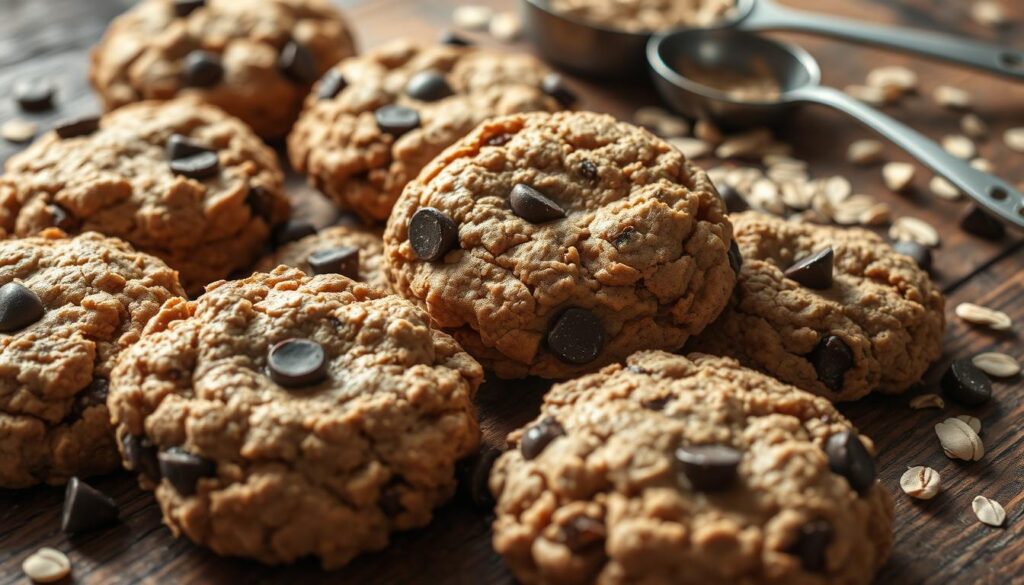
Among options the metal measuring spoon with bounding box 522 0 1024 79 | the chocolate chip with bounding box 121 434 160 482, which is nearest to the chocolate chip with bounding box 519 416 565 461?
the chocolate chip with bounding box 121 434 160 482

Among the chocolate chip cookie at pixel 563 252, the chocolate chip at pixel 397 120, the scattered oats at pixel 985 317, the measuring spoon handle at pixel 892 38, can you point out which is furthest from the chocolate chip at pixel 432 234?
the measuring spoon handle at pixel 892 38

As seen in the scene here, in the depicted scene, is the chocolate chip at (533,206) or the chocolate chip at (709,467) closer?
the chocolate chip at (709,467)

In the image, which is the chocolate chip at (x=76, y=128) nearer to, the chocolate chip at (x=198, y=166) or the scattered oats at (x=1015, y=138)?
the chocolate chip at (x=198, y=166)

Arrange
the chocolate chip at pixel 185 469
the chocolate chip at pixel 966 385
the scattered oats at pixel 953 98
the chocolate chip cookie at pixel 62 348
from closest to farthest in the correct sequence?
the chocolate chip at pixel 185 469 < the chocolate chip cookie at pixel 62 348 < the chocolate chip at pixel 966 385 < the scattered oats at pixel 953 98

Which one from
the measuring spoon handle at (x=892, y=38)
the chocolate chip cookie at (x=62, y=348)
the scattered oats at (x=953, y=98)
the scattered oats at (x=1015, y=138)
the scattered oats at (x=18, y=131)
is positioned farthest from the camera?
the scattered oats at (x=953, y=98)

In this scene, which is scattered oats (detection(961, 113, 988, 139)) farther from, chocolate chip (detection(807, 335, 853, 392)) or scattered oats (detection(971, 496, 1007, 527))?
scattered oats (detection(971, 496, 1007, 527))

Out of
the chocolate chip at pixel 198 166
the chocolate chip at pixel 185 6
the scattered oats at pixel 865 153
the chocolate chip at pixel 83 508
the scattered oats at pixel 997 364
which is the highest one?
the chocolate chip at pixel 185 6

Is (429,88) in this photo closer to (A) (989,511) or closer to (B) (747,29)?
(B) (747,29)
